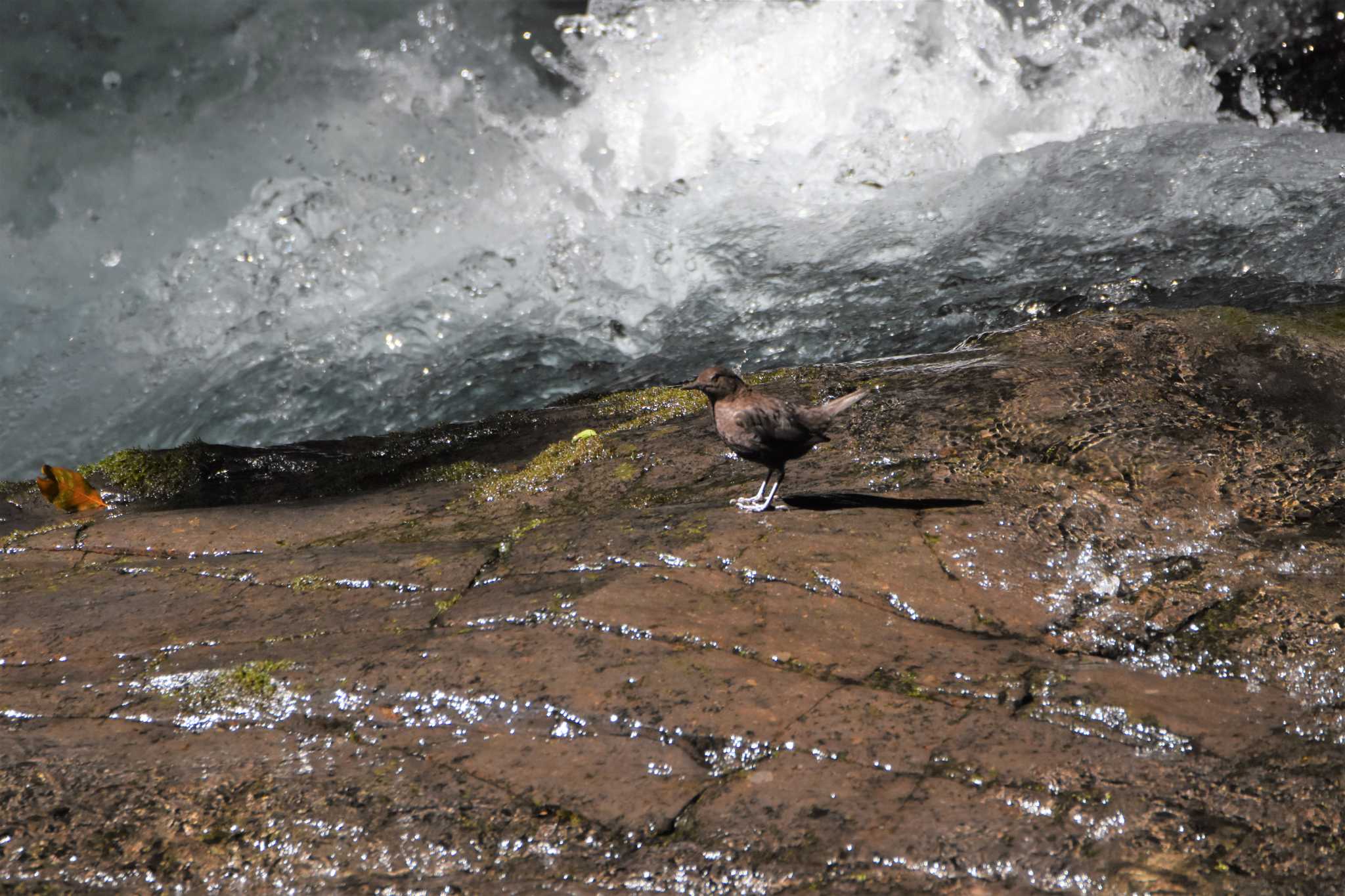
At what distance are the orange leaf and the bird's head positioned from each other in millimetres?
2632

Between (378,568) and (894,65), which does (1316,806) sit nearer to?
(378,568)

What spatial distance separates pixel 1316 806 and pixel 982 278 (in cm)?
489

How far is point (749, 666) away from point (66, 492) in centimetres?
338

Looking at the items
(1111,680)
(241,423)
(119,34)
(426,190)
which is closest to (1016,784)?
(1111,680)

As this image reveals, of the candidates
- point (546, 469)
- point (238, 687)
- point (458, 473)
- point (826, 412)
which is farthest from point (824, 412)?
point (238, 687)

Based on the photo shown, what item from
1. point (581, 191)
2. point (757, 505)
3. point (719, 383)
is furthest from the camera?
point (581, 191)

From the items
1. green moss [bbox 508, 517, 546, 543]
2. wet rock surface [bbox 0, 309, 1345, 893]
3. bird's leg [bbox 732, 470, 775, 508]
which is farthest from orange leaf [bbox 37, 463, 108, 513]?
bird's leg [bbox 732, 470, 775, 508]

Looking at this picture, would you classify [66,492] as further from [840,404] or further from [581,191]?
[581,191]

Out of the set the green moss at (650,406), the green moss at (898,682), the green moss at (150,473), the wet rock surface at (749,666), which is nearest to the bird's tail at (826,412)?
the wet rock surface at (749,666)

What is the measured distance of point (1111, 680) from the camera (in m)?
3.06

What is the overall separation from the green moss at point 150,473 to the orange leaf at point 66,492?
0.55 ft

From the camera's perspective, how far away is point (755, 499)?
412 centimetres

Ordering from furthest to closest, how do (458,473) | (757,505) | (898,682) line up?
(458,473) < (757,505) < (898,682)

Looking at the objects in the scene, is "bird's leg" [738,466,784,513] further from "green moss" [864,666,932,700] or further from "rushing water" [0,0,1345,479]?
"rushing water" [0,0,1345,479]
